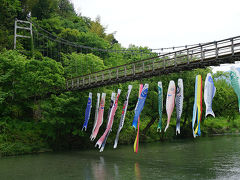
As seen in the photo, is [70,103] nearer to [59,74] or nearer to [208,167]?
[59,74]

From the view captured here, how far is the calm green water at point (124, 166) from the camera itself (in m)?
14.4

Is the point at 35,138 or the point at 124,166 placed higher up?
the point at 35,138

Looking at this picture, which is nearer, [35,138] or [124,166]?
[124,166]

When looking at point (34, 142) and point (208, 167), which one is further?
point (34, 142)

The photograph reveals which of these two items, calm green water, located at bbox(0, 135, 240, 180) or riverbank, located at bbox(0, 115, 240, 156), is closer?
calm green water, located at bbox(0, 135, 240, 180)

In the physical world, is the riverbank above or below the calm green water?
above

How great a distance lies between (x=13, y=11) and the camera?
42594 mm

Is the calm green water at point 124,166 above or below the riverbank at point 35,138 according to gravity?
below

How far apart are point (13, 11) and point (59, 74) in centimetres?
2159

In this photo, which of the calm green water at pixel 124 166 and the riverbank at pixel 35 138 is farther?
the riverbank at pixel 35 138

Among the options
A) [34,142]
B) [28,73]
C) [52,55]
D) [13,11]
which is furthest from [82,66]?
[13,11]

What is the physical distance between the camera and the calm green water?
47.1 feet

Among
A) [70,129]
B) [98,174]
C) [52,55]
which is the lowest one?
[98,174]

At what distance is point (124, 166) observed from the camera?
17.1 metres
